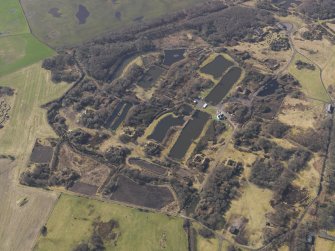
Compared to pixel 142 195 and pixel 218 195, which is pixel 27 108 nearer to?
pixel 142 195

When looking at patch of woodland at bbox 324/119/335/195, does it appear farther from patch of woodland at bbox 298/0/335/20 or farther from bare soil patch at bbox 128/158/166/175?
patch of woodland at bbox 298/0/335/20

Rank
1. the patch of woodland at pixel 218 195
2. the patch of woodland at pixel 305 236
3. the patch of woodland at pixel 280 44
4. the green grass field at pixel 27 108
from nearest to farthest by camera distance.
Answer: the patch of woodland at pixel 305 236 → the patch of woodland at pixel 218 195 → the green grass field at pixel 27 108 → the patch of woodland at pixel 280 44

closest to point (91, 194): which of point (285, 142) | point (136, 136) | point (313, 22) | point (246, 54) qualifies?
point (136, 136)

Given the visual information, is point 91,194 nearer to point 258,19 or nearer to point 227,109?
point 227,109

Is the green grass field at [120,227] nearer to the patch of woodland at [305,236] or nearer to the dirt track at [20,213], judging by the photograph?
the dirt track at [20,213]

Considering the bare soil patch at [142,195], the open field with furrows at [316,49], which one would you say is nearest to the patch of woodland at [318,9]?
the open field with furrows at [316,49]
